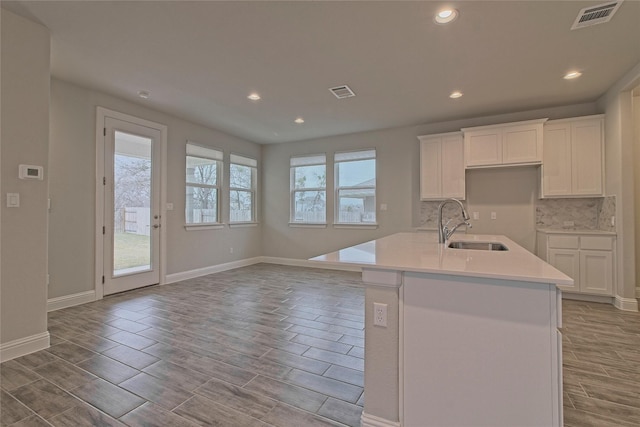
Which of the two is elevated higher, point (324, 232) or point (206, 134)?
point (206, 134)

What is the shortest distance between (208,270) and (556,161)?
594cm

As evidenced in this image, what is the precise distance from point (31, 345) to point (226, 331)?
1.55 m

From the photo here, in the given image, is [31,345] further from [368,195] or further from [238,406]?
→ [368,195]

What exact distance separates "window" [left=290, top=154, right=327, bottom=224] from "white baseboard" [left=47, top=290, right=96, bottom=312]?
3819 millimetres

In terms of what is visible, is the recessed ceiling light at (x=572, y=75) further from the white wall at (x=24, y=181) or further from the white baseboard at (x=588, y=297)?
the white wall at (x=24, y=181)

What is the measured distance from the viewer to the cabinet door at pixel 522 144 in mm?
4326

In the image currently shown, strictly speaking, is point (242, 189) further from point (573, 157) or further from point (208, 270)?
point (573, 157)

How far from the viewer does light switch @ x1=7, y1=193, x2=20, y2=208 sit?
242 centimetres

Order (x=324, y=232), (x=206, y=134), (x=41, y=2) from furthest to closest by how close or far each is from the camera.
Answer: (x=324, y=232) < (x=206, y=134) < (x=41, y=2)

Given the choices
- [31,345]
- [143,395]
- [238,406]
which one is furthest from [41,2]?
[238,406]

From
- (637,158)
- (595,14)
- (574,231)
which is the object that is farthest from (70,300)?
(637,158)

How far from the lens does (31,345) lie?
2492 millimetres

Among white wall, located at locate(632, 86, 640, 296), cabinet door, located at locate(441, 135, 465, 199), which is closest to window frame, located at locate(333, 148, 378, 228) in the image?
cabinet door, located at locate(441, 135, 465, 199)

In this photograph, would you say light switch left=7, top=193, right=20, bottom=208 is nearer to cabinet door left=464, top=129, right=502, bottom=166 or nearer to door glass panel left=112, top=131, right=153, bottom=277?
door glass panel left=112, top=131, right=153, bottom=277
